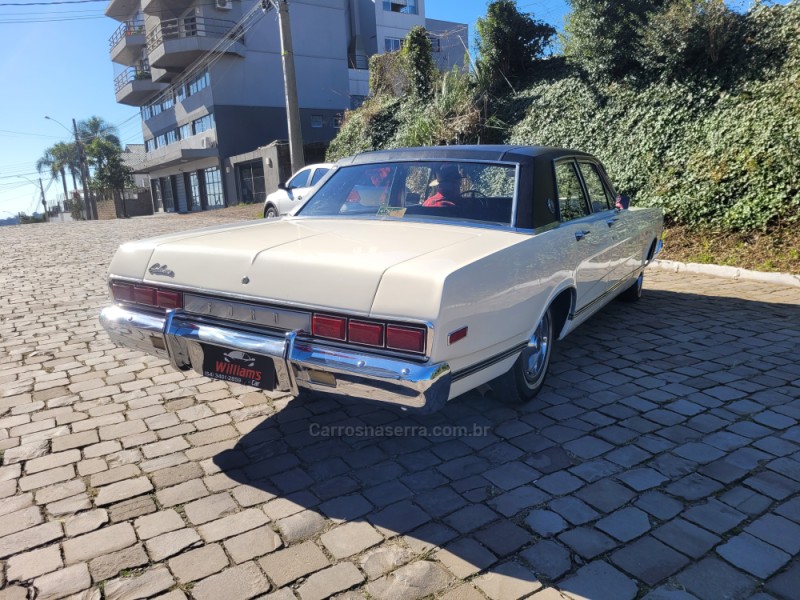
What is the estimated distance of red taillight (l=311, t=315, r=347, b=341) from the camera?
252 centimetres

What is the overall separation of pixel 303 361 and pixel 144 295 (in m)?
1.18

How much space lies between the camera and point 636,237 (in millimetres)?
5336

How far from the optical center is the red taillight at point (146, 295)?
3018 millimetres

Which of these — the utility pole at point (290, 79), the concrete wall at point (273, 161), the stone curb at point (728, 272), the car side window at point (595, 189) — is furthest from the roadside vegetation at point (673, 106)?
the concrete wall at point (273, 161)

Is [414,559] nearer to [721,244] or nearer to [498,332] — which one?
[498,332]

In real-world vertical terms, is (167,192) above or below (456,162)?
above

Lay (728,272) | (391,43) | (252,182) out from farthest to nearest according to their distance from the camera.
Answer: (391,43), (252,182), (728,272)

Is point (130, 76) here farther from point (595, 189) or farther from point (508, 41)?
point (595, 189)

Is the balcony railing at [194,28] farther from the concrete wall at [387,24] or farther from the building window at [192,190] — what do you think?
the concrete wall at [387,24]

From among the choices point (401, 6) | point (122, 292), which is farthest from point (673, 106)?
point (401, 6)

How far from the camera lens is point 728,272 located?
7.70m

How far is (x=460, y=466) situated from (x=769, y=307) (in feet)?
15.9

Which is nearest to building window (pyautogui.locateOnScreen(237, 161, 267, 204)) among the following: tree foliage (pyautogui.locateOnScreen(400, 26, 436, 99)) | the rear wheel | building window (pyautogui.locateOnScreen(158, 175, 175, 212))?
building window (pyautogui.locateOnScreen(158, 175, 175, 212))

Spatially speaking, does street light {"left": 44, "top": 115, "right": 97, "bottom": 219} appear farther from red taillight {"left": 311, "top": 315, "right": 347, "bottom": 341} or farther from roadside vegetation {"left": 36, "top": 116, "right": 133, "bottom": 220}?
red taillight {"left": 311, "top": 315, "right": 347, "bottom": 341}
